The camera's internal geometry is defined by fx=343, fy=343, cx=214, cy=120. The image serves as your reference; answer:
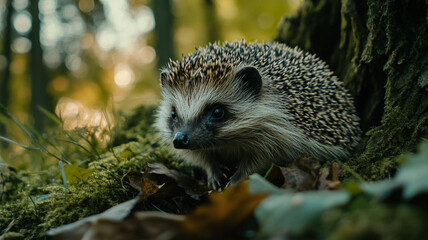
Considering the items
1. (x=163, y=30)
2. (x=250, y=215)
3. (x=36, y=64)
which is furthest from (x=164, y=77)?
(x=36, y=64)

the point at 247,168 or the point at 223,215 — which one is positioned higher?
the point at 223,215

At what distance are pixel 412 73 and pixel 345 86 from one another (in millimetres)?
1661

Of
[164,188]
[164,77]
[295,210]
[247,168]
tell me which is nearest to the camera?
[295,210]

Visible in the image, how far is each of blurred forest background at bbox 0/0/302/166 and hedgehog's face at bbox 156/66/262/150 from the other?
230 centimetres

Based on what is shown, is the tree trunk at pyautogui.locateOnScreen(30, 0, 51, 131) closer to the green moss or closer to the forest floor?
the forest floor

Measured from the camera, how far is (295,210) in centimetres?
156

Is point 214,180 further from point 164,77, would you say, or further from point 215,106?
point 164,77

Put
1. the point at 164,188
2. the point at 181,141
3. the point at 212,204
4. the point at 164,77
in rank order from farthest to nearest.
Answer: the point at 164,77 → the point at 181,141 → the point at 164,188 → the point at 212,204

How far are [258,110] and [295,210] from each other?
2.69 m

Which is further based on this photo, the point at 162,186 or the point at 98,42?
the point at 98,42

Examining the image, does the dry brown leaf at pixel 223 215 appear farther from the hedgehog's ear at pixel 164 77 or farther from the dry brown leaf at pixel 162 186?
the hedgehog's ear at pixel 164 77

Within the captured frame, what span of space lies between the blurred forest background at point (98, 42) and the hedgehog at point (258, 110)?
240 centimetres

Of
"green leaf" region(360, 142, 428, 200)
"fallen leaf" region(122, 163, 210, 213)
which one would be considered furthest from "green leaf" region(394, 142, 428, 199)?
"fallen leaf" region(122, 163, 210, 213)

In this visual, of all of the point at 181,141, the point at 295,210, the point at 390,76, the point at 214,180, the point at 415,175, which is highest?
the point at 390,76
